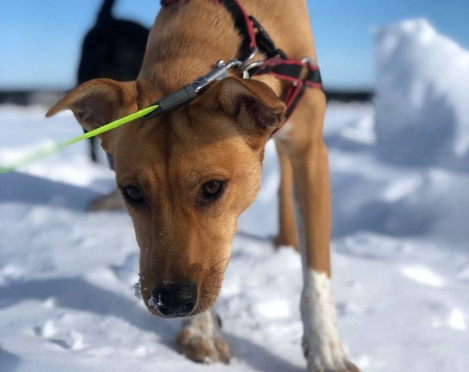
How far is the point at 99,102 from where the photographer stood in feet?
8.03

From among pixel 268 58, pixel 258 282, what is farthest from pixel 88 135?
pixel 258 282

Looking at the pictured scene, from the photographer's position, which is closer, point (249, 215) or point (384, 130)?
point (249, 215)

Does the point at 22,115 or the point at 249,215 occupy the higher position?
the point at 249,215

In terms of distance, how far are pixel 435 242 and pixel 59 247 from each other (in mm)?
2773

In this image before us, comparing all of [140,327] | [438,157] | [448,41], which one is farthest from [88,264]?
[448,41]

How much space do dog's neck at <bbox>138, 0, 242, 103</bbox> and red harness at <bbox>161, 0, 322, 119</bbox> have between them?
4 centimetres

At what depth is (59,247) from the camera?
4.24m

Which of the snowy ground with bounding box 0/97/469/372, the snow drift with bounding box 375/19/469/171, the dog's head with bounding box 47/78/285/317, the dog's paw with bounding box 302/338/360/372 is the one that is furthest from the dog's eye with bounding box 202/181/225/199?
the snow drift with bounding box 375/19/469/171

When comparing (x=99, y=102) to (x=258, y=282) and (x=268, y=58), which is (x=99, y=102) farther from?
(x=258, y=282)

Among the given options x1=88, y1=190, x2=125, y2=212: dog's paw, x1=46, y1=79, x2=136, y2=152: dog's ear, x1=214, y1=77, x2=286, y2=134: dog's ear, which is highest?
x1=214, y1=77, x2=286, y2=134: dog's ear

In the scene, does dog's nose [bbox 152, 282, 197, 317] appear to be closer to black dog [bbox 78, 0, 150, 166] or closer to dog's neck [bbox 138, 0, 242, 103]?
dog's neck [bbox 138, 0, 242, 103]

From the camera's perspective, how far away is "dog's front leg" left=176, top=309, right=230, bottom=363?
9.07 feet

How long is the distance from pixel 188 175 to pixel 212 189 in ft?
0.40

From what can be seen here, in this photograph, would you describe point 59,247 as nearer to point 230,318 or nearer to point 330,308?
point 230,318
